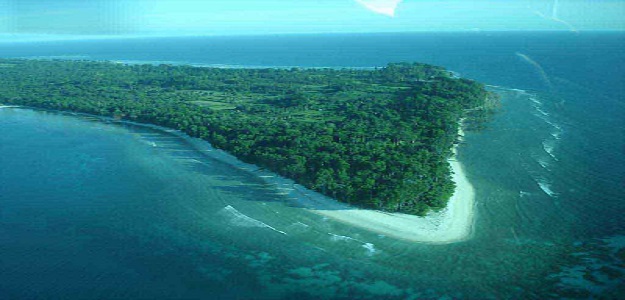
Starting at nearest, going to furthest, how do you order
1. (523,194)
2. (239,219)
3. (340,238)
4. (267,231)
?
(340,238), (267,231), (239,219), (523,194)

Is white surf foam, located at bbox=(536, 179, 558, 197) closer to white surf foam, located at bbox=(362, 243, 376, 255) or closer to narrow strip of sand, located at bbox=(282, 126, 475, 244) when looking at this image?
narrow strip of sand, located at bbox=(282, 126, 475, 244)

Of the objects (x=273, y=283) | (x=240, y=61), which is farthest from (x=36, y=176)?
(x=240, y=61)

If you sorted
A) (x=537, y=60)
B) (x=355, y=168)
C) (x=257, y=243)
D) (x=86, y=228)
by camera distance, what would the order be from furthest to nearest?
(x=537, y=60), (x=355, y=168), (x=86, y=228), (x=257, y=243)

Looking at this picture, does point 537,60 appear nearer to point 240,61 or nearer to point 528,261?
point 240,61

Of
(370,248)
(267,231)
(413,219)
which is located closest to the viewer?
(370,248)

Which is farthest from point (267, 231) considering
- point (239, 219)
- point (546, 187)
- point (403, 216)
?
point (546, 187)

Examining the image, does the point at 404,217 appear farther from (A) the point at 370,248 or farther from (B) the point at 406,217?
(A) the point at 370,248

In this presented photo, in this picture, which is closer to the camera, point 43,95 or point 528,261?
point 528,261
